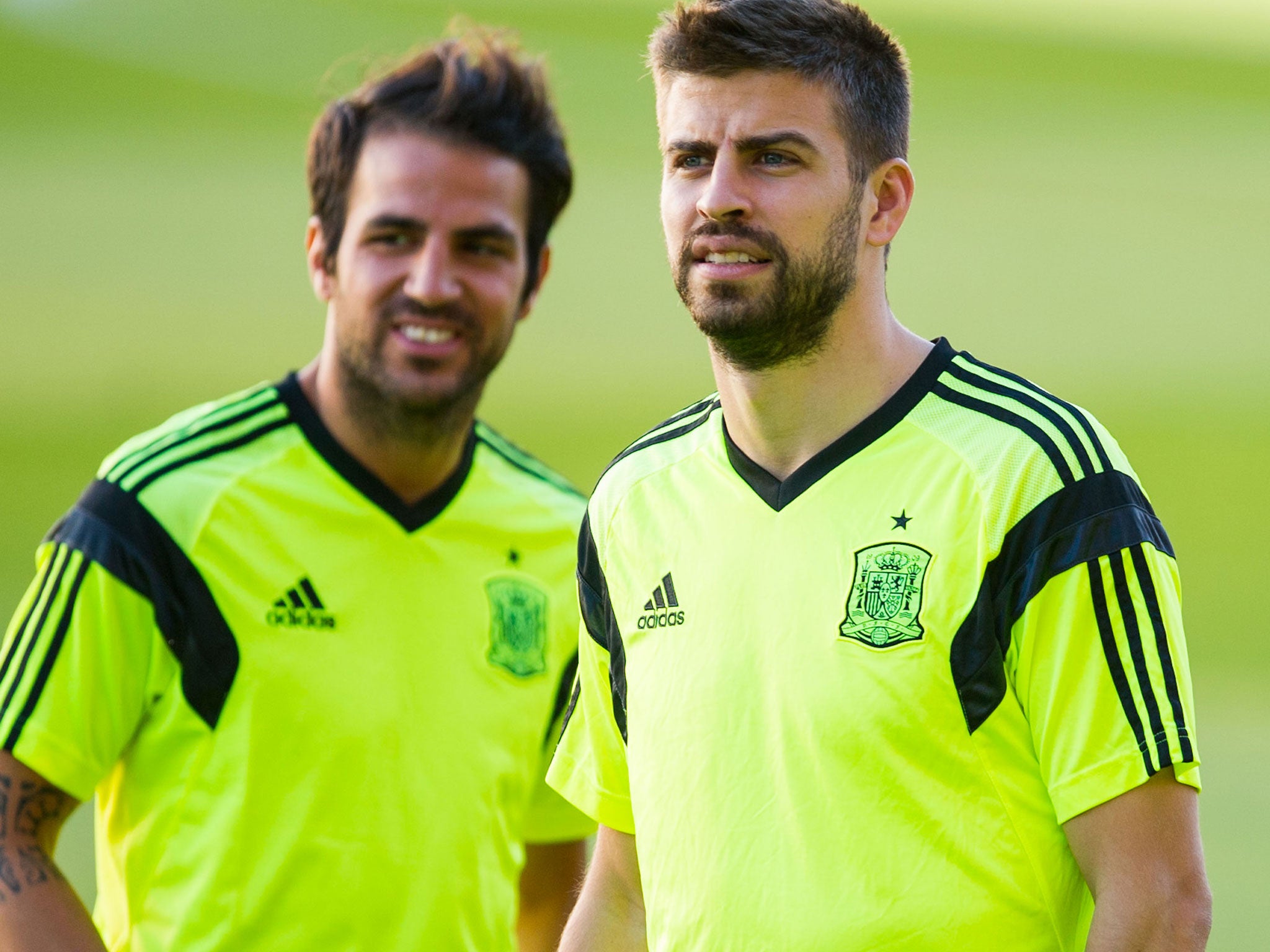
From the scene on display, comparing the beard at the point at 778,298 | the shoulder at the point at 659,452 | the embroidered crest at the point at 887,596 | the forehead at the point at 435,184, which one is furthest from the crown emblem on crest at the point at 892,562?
the forehead at the point at 435,184

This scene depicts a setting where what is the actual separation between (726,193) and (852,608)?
26.5 inches

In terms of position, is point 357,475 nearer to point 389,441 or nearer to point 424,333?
point 389,441

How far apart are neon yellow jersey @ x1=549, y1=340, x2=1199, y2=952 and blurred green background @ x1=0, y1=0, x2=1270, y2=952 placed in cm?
759

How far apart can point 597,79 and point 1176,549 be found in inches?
231

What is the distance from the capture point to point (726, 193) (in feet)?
8.04

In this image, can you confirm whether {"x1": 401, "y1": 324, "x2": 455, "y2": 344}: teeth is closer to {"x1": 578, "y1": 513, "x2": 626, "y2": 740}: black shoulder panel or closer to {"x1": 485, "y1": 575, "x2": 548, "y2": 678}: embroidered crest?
{"x1": 485, "y1": 575, "x2": 548, "y2": 678}: embroidered crest

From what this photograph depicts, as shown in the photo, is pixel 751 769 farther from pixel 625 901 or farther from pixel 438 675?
pixel 438 675

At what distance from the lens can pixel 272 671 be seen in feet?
10.4

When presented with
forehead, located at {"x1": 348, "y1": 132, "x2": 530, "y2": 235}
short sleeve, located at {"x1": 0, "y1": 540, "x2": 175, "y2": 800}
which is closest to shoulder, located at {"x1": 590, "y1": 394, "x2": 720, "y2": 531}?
forehead, located at {"x1": 348, "y1": 132, "x2": 530, "y2": 235}

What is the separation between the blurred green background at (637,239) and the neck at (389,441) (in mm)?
7154

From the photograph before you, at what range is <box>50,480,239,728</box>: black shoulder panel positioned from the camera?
10.1 ft

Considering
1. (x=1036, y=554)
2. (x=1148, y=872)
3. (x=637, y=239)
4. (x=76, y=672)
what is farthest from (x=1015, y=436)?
(x=637, y=239)

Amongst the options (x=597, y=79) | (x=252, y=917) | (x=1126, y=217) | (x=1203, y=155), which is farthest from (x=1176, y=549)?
(x=252, y=917)

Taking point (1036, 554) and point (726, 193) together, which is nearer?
point (1036, 554)
